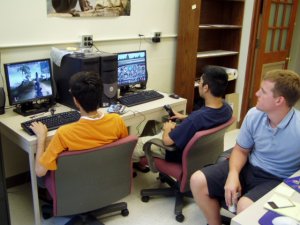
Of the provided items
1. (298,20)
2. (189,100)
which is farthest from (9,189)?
(298,20)

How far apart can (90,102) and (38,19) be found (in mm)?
1047

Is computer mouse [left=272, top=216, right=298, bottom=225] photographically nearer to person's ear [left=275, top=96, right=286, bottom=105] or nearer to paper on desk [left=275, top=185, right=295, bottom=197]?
paper on desk [left=275, top=185, right=295, bottom=197]

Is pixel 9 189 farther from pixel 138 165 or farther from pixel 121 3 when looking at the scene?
pixel 121 3

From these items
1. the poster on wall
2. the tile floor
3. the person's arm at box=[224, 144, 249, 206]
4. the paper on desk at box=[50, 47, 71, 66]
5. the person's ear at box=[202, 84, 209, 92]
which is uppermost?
the poster on wall

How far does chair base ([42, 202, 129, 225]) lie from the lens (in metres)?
2.07

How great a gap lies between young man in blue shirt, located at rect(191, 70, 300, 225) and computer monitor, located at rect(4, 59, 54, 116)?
126 centimetres

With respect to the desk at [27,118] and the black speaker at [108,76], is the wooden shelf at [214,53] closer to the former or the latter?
the desk at [27,118]

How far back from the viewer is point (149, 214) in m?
2.31

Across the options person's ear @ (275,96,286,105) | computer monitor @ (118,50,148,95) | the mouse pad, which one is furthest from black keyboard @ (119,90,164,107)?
the mouse pad

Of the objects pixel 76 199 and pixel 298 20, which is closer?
pixel 76 199

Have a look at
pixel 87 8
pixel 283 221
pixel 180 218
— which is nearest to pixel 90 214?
pixel 180 218

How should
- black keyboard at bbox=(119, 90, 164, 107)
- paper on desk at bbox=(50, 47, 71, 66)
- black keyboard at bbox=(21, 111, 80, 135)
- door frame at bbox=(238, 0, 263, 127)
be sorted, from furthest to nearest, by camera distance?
door frame at bbox=(238, 0, 263, 127)
black keyboard at bbox=(119, 90, 164, 107)
paper on desk at bbox=(50, 47, 71, 66)
black keyboard at bbox=(21, 111, 80, 135)

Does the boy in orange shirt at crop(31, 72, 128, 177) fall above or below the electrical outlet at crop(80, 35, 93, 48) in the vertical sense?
below

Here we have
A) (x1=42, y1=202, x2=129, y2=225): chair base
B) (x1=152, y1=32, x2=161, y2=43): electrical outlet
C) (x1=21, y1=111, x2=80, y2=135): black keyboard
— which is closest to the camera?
(x1=21, y1=111, x2=80, y2=135): black keyboard
